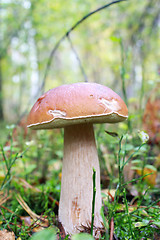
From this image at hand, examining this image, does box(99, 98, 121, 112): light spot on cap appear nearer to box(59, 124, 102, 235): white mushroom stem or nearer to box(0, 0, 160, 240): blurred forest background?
box(0, 0, 160, 240): blurred forest background

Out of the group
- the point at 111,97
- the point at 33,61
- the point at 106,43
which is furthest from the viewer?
the point at 106,43

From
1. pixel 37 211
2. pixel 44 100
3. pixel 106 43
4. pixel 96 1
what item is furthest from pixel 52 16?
pixel 37 211

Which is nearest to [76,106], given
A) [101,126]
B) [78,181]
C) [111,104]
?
[111,104]

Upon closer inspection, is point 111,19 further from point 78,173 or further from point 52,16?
point 78,173

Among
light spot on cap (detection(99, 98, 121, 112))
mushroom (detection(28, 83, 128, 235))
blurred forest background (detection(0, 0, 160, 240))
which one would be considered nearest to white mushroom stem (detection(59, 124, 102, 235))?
mushroom (detection(28, 83, 128, 235))

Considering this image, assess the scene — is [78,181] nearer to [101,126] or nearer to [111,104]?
[111,104]

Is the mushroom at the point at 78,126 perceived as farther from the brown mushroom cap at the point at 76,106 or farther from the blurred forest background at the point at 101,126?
the blurred forest background at the point at 101,126
